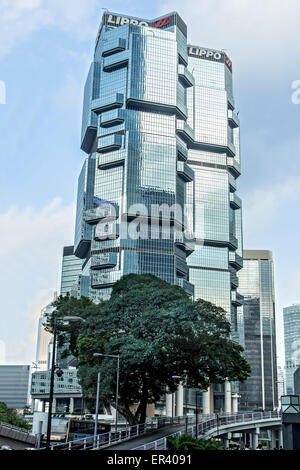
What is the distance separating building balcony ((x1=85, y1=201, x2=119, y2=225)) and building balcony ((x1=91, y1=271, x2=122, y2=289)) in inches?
741

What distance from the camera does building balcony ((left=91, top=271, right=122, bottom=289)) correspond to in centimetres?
17875

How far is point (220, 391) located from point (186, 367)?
141m

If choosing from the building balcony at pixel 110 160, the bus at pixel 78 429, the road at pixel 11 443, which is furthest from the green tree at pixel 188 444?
the building balcony at pixel 110 160

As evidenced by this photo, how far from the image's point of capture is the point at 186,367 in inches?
2581

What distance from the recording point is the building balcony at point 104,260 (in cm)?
18062

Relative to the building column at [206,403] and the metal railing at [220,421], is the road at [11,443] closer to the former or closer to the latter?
the metal railing at [220,421]

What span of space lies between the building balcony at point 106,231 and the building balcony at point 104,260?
19.4 feet

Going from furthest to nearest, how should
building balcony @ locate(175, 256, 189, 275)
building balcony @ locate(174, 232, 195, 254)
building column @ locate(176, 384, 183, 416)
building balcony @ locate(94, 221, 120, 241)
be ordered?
1. building balcony @ locate(174, 232, 195, 254)
2. building balcony @ locate(175, 256, 189, 275)
3. building balcony @ locate(94, 221, 120, 241)
4. building column @ locate(176, 384, 183, 416)

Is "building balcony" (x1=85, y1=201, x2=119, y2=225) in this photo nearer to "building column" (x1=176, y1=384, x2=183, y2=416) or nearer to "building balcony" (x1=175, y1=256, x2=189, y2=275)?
"building balcony" (x1=175, y1=256, x2=189, y2=275)

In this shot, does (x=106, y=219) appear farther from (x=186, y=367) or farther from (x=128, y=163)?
(x=186, y=367)

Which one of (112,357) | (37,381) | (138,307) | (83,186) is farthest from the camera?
(83,186)

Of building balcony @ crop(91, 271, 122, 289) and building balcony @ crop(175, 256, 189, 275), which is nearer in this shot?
building balcony @ crop(91, 271, 122, 289)

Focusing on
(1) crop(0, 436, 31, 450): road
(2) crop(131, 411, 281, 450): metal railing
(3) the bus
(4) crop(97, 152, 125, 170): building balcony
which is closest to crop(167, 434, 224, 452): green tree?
(2) crop(131, 411, 281, 450): metal railing
